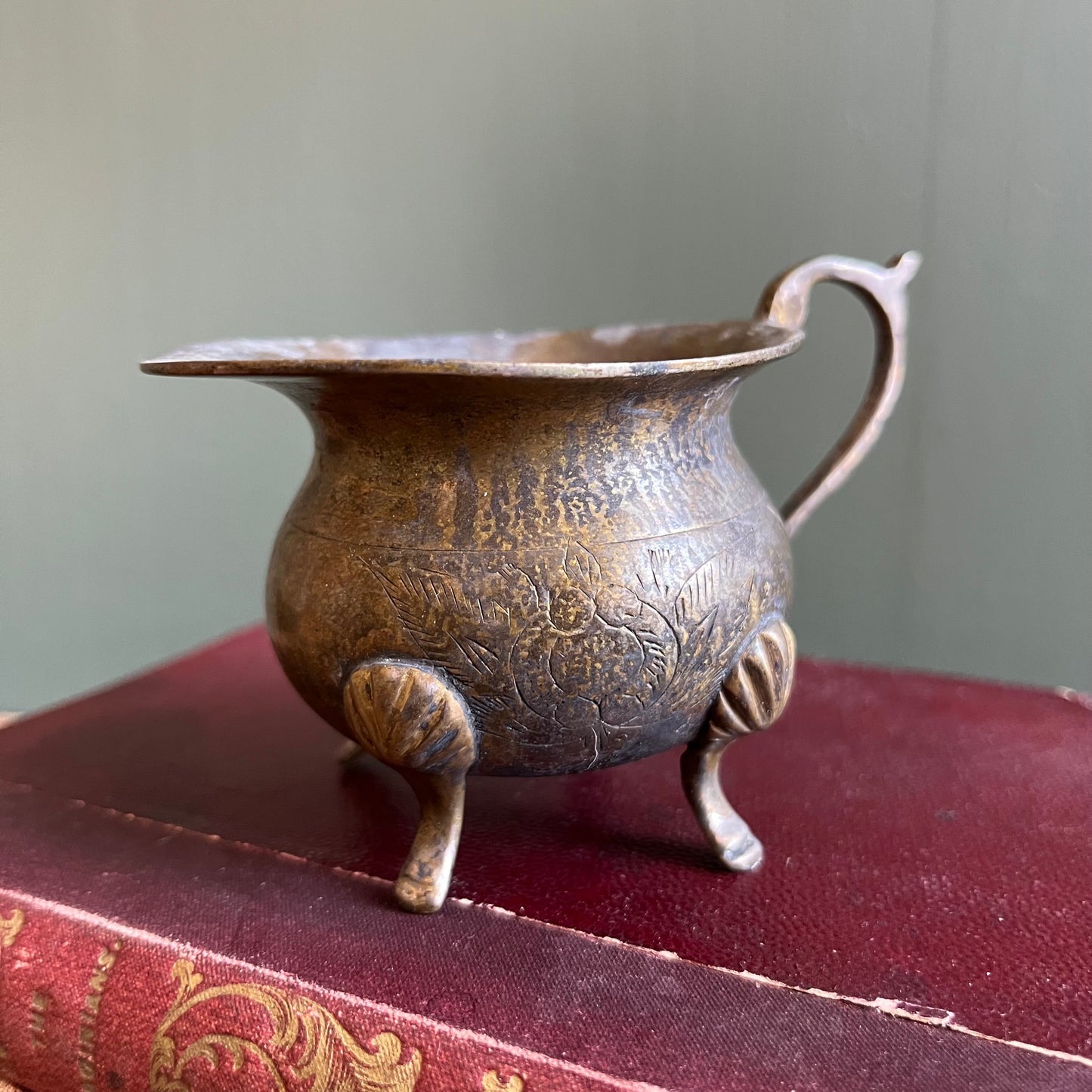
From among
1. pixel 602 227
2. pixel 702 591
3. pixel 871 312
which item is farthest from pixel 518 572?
pixel 602 227

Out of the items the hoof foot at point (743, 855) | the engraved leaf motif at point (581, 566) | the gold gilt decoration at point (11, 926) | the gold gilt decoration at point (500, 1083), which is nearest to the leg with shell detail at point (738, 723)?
the hoof foot at point (743, 855)

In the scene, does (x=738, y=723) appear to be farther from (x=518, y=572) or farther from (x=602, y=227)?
(x=602, y=227)

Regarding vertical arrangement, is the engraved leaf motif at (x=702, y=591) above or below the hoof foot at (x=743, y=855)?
above

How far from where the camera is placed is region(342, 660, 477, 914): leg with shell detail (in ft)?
2.46

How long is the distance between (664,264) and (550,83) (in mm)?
312

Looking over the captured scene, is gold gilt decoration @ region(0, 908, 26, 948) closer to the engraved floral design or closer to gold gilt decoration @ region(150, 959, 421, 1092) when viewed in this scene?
gold gilt decoration @ region(150, 959, 421, 1092)

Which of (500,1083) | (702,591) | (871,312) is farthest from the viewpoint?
(871,312)

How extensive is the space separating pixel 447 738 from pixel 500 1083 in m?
0.24

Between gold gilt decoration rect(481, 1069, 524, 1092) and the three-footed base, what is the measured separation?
0.59 ft

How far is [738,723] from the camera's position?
32.8 inches

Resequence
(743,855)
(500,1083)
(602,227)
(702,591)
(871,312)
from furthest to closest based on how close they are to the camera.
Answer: (602,227) → (871,312) → (743,855) → (702,591) → (500,1083)

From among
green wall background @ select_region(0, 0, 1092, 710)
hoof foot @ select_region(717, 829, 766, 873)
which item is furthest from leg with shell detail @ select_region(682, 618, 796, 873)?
green wall background @ select_region(0, 0, 1092, 710)

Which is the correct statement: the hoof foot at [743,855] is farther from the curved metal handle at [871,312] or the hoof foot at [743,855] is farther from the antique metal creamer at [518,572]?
the curved metal handle at [871,312]

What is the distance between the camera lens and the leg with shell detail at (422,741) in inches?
29.5
